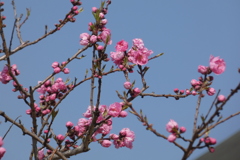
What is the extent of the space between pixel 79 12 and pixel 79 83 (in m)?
1.38

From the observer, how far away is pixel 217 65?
2.47 meters

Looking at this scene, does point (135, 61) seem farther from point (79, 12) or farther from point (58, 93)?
point (79, 12)

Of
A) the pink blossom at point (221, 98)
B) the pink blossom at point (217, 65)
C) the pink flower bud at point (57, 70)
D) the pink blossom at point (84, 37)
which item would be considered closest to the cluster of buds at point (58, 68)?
the pink flower bud at point (57, 70)

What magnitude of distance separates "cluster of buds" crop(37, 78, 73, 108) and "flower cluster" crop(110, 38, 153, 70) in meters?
0.68

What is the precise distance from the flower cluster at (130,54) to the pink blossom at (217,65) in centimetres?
61

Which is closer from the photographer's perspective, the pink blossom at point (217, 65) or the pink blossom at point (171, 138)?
the pink blossom at point (171, 138)

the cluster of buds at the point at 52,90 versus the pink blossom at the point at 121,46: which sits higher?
the cluster of buds at the point at 52,90

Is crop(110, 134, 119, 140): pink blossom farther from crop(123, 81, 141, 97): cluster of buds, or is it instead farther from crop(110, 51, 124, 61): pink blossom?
crop(110, 51, 124, 61): pink blossom

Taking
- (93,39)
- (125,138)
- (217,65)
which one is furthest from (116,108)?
(217,65)

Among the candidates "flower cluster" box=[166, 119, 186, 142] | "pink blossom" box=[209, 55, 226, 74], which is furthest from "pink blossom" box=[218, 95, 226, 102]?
"pink blossom" box=[209, 55, 226, 74]

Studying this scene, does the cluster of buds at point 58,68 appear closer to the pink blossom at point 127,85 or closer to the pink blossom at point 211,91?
the pink blossom at point 127,85

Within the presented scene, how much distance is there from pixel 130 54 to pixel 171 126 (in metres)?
0.94

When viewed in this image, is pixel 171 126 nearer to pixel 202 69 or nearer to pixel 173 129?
pixel 173 129

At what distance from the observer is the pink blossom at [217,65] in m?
2.47
